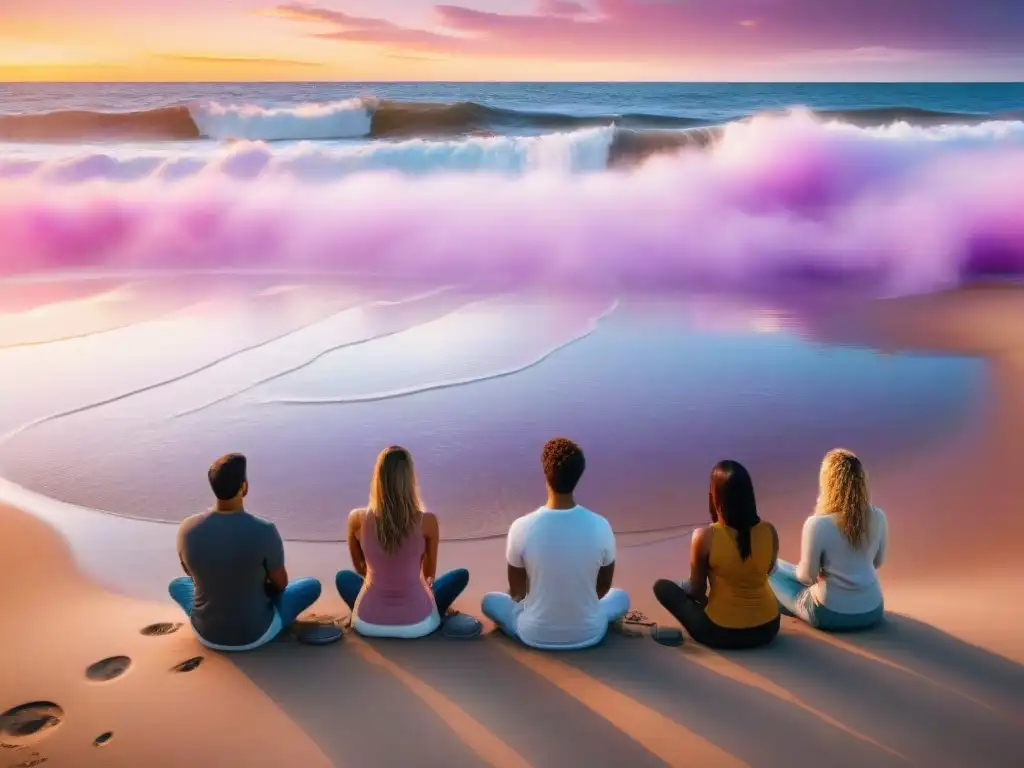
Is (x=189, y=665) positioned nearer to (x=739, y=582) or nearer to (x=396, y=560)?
(x=396, y=560)

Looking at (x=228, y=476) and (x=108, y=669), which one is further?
(x=108, y=669)

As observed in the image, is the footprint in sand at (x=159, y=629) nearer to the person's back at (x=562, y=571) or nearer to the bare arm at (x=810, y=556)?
the person's back at (x=562, y=571)

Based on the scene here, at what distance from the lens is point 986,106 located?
46250 millimetres

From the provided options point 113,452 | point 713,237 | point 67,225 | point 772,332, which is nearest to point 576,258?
point 713,237

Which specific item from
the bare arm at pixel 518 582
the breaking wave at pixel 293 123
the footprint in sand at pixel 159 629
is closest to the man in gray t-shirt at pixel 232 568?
the footprint in sand at pixel 159 629

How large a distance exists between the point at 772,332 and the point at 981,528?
4450 mm

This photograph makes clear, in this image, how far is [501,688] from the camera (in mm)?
3398

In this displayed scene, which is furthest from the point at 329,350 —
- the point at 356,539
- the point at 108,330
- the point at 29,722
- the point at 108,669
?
the point at 29,722

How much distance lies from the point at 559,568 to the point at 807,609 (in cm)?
116

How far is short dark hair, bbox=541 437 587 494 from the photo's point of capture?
11.1ft

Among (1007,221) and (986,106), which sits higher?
(986,106)

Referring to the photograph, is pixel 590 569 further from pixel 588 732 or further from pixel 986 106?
pixel 986 106

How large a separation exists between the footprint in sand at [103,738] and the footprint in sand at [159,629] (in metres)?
0.74

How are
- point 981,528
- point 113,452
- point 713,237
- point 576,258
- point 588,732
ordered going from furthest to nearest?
point 713,237 → point 576,258 → point 113,452 → point 981,528 → point 588,732
